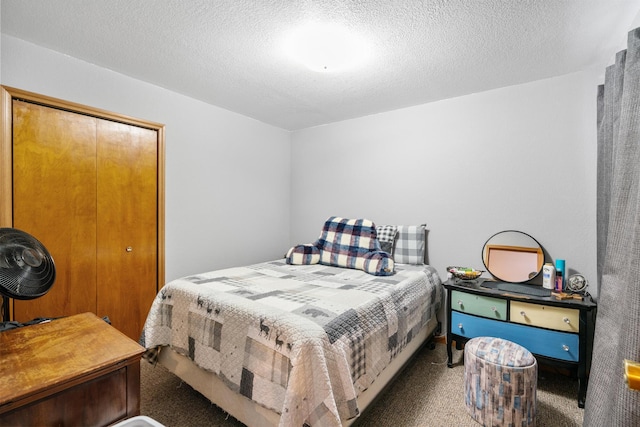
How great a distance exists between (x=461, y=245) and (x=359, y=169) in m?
1.43

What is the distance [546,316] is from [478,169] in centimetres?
135

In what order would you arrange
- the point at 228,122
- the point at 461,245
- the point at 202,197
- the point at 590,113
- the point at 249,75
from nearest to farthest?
the point at 590,113
the point at 249,75
the point at 461,245
the point at 202,197
the point at 228,122

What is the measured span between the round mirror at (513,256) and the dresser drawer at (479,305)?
0.44 m

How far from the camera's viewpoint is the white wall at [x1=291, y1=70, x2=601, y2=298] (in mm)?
2303

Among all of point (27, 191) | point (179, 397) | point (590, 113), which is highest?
point (590, 113)

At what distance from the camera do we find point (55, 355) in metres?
0.94

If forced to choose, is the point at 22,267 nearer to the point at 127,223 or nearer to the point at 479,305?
the point at 127,223

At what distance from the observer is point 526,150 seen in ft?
8.21

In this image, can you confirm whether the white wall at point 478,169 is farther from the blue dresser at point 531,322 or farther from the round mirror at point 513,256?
the blue dresser at point 531,322

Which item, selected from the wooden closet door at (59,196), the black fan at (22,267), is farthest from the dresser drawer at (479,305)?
the wooden closet door at (59,196)

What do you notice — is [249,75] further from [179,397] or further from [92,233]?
[179,397]

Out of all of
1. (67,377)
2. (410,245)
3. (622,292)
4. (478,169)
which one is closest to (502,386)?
(622,292)

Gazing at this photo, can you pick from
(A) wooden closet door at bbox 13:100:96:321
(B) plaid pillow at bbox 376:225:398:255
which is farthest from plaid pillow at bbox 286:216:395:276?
(A) wooden closet door at bbox 13:100:96:321

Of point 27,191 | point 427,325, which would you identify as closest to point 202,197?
point 27,191
